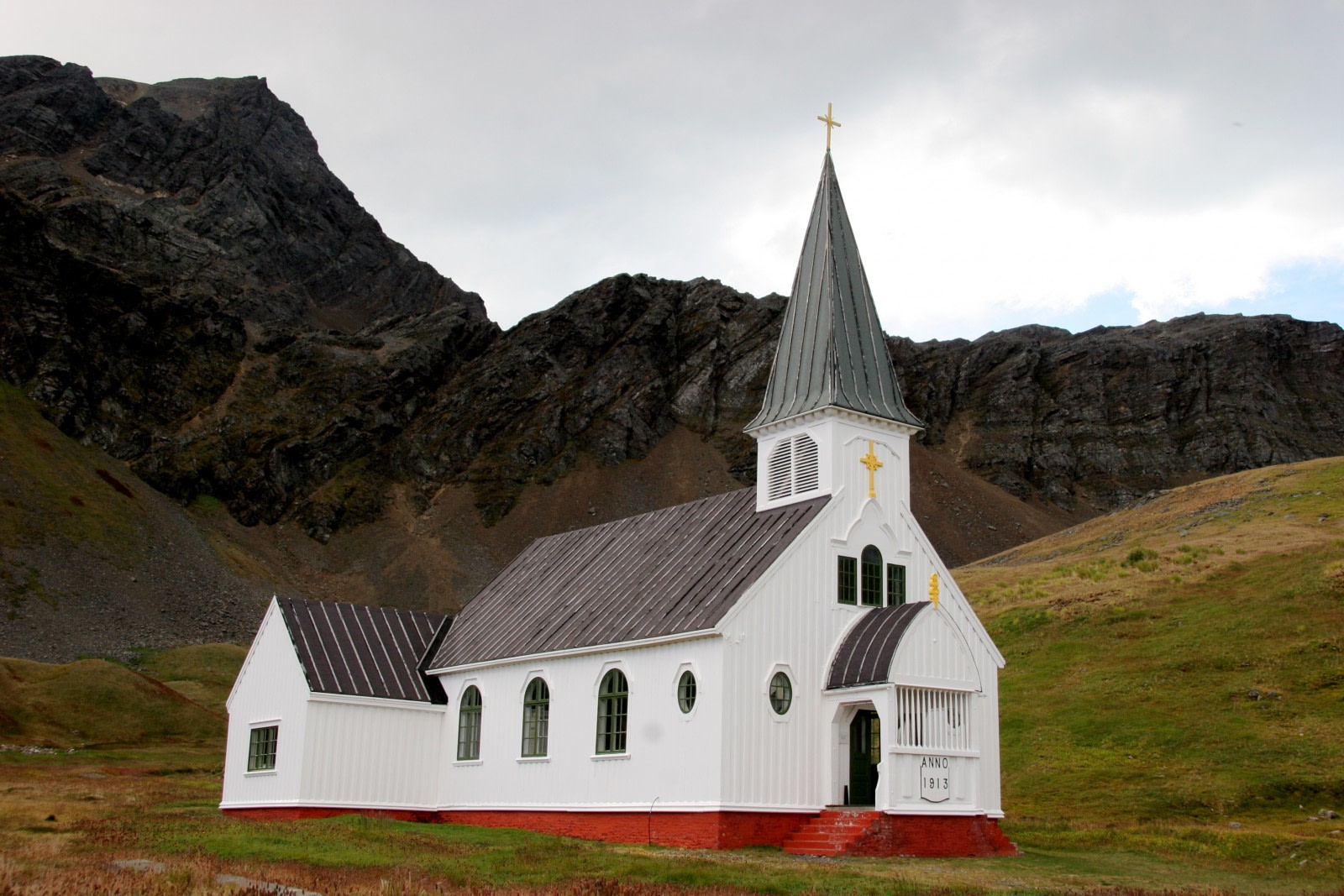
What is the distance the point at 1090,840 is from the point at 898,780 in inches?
202

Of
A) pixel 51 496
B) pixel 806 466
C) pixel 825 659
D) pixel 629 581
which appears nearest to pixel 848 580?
pixel 825 659

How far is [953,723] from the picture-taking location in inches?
1006

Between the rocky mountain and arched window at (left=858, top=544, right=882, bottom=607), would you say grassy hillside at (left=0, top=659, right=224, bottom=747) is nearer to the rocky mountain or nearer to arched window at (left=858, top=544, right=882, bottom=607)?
the rocky mountain

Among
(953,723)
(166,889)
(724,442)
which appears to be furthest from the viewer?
(724,442)

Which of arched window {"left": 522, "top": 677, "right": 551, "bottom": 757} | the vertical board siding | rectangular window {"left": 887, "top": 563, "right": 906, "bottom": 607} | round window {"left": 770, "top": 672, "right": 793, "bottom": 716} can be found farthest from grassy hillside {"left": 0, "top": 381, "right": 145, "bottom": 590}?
round window {"left": 770, "top": 672, "right": 793, "bottom": 716}

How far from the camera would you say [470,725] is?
32469 millimetres

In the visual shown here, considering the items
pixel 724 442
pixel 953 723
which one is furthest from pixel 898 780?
pixel 724 442

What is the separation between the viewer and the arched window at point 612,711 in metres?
26.8

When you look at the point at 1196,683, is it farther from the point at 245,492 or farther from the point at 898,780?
the point at 245,492

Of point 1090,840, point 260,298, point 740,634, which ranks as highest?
point 260,298

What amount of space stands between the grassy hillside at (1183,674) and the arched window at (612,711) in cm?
1073

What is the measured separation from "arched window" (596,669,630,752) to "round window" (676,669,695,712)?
163cm

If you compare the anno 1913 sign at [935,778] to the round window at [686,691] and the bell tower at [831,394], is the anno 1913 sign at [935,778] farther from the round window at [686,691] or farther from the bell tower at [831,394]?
the bell tower at [831,394]

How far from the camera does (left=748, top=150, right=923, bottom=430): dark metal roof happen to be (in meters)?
29.7
